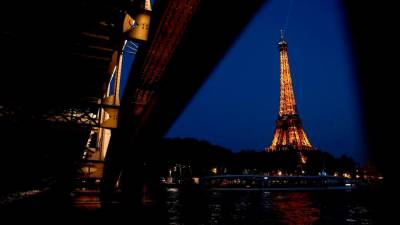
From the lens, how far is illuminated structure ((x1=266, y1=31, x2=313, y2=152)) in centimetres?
8950

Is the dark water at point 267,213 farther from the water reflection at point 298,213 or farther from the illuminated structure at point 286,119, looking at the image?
the illuminated structure at point 286,119

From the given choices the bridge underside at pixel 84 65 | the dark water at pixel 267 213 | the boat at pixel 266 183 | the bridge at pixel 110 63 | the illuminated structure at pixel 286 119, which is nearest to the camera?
the bridge at pixel 110 63

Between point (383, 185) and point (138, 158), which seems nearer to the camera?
point (383, 185)

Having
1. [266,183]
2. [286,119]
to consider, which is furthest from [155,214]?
[286,119]

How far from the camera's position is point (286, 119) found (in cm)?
9312

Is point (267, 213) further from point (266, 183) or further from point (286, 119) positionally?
point (286, 119)

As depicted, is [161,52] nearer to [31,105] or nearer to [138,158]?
[31,105]

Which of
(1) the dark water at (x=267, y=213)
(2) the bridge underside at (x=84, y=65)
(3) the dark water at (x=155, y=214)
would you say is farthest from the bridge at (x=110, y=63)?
(1) the dark water at (x=267, y=213)

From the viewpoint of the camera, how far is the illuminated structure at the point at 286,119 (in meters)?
89.5

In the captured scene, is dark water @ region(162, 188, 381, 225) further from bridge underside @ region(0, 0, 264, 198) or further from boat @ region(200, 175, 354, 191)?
boat @ region(200, 175, 354, 191)

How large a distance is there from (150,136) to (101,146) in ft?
21.3

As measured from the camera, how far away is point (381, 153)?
4.96ft

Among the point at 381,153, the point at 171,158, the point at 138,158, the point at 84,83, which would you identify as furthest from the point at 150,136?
the point at 171,158

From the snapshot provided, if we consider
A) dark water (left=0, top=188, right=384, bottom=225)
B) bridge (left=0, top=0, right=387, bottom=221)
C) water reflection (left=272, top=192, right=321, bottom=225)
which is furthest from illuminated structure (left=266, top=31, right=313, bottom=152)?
bridge (left=0, top=0, right=387, bottom=221)
